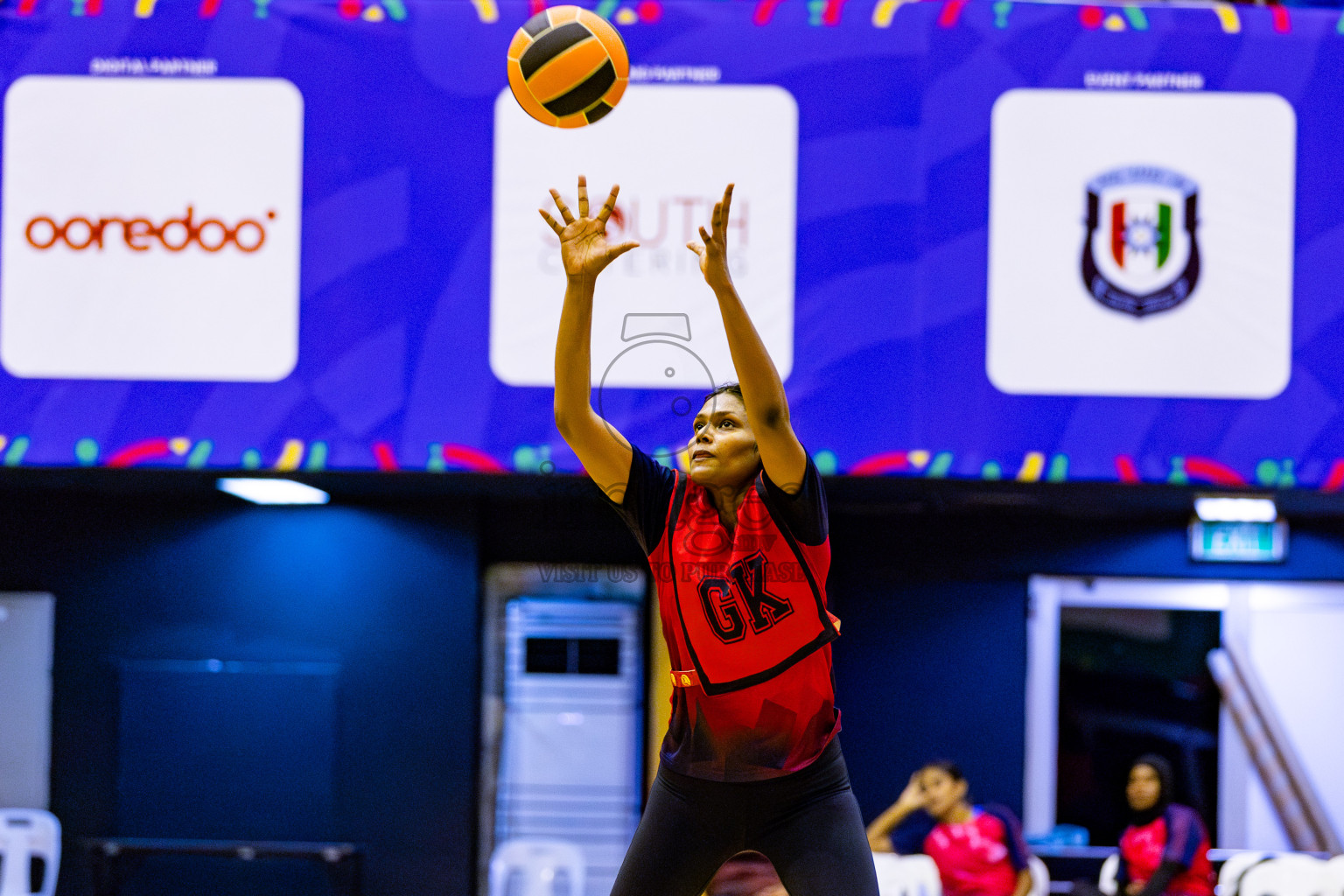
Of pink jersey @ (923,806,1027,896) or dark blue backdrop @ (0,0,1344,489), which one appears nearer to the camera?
dark blue backdrop @ (0,0,1344,489)

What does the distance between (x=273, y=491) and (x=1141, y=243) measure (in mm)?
4297

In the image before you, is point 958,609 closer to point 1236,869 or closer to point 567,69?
point 1236,869

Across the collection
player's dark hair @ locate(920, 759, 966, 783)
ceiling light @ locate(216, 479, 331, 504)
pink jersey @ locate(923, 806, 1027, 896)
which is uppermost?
ceiling light @ locate(216, 479, 331, 504)

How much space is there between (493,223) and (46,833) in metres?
3.96

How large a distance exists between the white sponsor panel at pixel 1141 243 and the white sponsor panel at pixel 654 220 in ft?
3.37

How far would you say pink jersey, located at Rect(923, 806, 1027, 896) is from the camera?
5973 mm

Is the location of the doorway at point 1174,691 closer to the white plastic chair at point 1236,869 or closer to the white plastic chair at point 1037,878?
the white plastic chair at point 1037,878

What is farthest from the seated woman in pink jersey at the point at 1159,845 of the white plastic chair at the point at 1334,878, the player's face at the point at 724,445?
the player's face at the point at 724,445

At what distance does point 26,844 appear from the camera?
Result: 6.56 metres

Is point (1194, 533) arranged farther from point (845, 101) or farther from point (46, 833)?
point (46, 833)

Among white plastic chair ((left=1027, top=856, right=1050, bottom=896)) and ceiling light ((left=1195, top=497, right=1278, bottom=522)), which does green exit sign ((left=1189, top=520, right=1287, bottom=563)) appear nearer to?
ceiling light ((left=1195, top=497, right=1278, bottom=522))

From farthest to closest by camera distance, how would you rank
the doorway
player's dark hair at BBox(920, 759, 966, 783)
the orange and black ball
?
the doorway → player's dark hair at BBox(920, 759, 966, 783) → the orange and black ball

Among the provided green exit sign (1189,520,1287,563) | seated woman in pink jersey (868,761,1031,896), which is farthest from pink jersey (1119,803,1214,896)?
green exit sign (1189,520,1287,563)

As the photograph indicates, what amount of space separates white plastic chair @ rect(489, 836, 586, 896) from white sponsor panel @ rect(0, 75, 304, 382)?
2.64m
